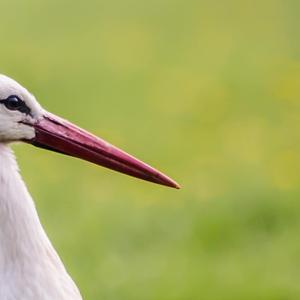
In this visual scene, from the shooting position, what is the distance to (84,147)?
19.8ft

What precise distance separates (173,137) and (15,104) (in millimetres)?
6989

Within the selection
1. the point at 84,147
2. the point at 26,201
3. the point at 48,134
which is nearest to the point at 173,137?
the point at 84,147

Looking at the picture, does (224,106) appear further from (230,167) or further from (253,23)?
(253,23)

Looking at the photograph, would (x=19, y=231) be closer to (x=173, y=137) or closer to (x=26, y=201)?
(x=26, y=201)

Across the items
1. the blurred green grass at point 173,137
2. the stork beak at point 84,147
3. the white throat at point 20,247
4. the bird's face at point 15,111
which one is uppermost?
the bird's face at point 15,111

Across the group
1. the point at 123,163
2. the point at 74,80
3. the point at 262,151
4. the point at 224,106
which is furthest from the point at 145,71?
the point at 123,163

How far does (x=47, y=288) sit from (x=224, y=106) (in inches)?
305

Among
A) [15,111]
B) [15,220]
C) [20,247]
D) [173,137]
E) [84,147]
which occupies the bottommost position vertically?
[173,137]

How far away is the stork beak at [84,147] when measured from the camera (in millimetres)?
5980

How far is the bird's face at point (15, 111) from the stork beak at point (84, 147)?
70 millimetres

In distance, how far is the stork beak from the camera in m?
5.98

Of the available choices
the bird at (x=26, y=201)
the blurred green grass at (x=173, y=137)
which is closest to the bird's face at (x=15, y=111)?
the bird at (x=26, y=201)

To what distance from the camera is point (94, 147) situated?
6.06 meters

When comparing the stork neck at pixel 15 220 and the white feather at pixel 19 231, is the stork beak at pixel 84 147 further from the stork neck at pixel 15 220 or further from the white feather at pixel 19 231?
the stork neck at pixel 15 220
